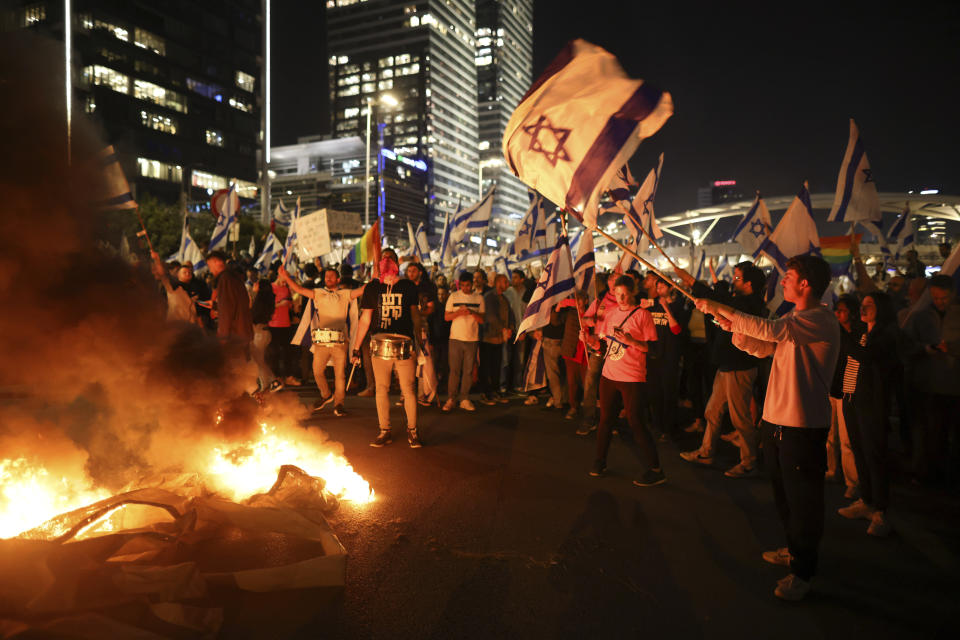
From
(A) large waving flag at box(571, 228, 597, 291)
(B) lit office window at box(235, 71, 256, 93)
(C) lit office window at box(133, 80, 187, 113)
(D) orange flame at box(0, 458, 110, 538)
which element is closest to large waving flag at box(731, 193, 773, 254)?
(A) large waving flag at box(571, 228, 597, 291)

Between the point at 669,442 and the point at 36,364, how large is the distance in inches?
275

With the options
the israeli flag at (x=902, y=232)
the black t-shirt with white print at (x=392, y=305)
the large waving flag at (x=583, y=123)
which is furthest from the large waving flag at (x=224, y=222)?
the israeli flag at (x=902, y=232)

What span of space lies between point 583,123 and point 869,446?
3.75 meters

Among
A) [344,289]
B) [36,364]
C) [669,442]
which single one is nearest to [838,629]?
[669,442]

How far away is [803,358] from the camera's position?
141 inches

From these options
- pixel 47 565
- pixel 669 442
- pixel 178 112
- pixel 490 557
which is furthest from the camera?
pixel 178 112

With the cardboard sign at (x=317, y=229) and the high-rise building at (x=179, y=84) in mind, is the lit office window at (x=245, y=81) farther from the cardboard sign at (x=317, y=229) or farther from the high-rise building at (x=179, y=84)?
the cardboard sign at (x=317, y=229)

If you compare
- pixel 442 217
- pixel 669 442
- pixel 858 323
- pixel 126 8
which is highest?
pixel 126 8

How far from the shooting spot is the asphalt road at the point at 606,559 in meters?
3.19

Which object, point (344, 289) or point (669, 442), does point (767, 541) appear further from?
point (344, 289)

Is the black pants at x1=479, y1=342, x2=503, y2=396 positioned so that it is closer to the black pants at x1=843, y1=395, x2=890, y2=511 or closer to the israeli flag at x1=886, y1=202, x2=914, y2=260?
the black pants at x1=843, y1=395, x2=890, y2=511

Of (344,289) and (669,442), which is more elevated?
(344,289)

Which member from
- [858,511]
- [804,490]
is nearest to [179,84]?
[858,511]

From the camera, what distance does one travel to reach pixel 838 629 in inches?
125
